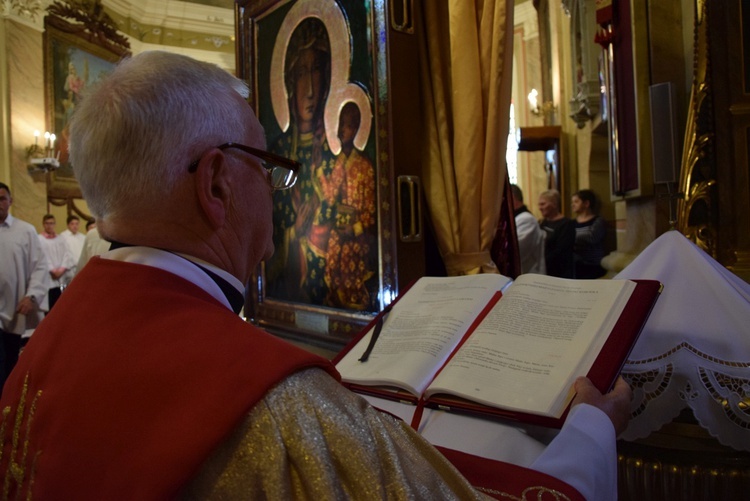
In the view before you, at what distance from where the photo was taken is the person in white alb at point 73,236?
9195 mm

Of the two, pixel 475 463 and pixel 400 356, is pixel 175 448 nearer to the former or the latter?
pixel 475 463

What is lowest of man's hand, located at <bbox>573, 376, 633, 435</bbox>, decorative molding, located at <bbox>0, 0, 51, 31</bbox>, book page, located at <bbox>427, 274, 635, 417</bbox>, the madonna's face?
man's hand, located at <bbox>573, 376, 633, 435</bbox>

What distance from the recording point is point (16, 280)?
452 centimetres

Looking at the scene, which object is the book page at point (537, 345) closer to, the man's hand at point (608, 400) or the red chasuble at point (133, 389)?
the man's hand at point (608, 400)

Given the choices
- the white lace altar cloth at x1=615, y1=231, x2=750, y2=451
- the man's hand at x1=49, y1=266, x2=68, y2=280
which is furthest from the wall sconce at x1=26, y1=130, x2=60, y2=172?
the white lace altar cloth at x1=615, y1=231, x2=750, y2=451

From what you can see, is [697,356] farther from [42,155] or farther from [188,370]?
[42,155]

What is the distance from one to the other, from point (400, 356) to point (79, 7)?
1114 cm

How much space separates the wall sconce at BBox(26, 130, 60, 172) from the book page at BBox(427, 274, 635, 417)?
9.65 metres

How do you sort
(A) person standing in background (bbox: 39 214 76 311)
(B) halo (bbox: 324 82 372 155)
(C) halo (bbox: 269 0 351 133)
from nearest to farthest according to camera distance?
(B) halo (bbox: 324 82 372 155), (C) halo (bbox: 269 0 351 133), (A) person standing in background (bbox: 39 214 76 311)

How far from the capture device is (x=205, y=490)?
0.69 m

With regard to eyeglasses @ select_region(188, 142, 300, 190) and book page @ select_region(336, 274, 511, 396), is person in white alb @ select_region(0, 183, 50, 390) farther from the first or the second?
Answer: eyeglasses @ select_region(188, 142, 300, 190)

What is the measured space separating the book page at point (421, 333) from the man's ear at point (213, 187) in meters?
0.63

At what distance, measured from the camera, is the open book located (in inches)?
46.5

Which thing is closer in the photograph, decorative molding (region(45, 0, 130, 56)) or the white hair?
the white hair
